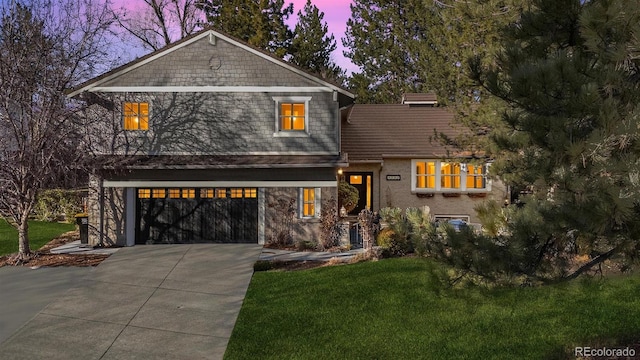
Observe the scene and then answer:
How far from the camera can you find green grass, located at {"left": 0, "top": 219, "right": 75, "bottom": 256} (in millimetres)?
16875

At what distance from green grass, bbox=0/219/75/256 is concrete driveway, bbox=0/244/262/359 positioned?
5.59 m

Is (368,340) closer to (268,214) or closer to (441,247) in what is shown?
(441,247)

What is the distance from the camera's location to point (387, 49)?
36.4 metres

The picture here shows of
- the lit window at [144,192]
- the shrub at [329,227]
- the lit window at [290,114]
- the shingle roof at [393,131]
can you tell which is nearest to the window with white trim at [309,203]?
the shrub at [329,227]

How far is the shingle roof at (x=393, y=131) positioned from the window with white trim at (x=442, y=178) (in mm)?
642

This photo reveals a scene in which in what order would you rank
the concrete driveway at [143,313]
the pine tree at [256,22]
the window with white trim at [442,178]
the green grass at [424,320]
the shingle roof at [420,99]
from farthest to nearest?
the pine tree at [256,22] → the shingle roof at [420,99] → the window with white trim at [442,178] → the concrete driveway at [143,313] → the green grass at [424,320]

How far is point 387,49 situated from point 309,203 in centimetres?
2334

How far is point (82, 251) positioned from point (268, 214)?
5.91m

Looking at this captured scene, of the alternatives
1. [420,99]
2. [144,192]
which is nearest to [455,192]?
[420,99]

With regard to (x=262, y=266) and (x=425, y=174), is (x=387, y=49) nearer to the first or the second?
(x=425, y=174)

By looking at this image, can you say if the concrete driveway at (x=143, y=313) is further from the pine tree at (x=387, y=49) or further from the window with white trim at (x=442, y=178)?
the pine tree at (x=387, y=49)

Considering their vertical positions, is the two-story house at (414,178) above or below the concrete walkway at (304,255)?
above

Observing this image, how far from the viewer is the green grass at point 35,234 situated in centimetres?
1688

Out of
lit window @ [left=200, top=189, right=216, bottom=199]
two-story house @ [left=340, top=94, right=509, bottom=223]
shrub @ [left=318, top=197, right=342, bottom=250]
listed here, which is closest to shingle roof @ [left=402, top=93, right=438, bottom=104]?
two-story house @ [left=340, top=94, right=509, bottom=223]
